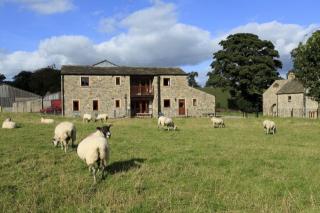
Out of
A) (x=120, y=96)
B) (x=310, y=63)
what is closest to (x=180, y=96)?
(x=120, y=96)

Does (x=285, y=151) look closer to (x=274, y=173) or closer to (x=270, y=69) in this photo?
(x=274, y=173)

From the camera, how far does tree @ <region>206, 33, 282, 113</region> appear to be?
7075 centimetres

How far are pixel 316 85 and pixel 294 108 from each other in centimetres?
2783

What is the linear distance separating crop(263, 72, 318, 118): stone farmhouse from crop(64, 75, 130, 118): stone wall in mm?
22844

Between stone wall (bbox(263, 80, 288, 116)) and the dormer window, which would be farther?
stone wall (bbox(263, 80, 288, 116))

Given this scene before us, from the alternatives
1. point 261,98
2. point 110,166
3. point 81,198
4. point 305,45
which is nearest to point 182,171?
point 110,166

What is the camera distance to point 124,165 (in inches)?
512

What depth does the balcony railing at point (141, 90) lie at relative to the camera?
192ft

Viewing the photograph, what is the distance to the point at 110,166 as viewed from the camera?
42.1 feet

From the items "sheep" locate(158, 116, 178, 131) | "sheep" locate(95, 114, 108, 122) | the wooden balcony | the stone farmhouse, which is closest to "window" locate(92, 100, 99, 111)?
the wooden balcony

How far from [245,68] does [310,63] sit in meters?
35.0

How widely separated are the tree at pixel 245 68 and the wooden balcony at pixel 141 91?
18.3 m

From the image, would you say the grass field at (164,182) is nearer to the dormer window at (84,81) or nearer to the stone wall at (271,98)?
the dormer window at (84,81)

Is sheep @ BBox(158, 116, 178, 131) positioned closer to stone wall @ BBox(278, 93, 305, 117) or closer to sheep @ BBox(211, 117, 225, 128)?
sheep @ BBox(211, 117, 225, 128)
